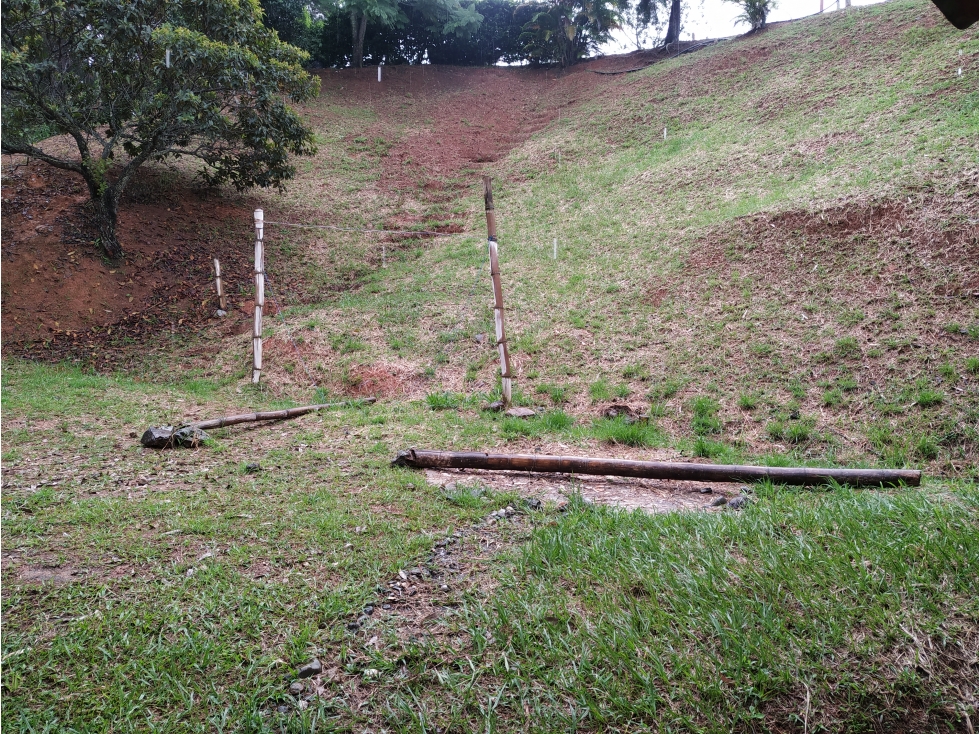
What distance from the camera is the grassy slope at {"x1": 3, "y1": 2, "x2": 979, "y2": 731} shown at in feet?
6.17

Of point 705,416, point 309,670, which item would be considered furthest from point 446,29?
point 309,670

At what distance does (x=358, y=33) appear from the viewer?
74.8 ft

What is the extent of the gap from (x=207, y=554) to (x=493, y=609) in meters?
1.55

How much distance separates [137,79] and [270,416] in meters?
7.75

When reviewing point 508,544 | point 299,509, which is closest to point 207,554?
point 299,509

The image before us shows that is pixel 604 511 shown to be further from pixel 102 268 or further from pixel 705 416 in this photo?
pixel 102 268

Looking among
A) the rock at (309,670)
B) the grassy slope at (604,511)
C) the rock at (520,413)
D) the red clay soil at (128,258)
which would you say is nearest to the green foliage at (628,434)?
the grassy slope at (604,511)

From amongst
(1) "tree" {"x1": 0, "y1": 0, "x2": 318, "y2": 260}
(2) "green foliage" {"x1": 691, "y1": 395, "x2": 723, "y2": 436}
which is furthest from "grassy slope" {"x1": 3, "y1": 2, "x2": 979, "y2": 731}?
(1) "tree" {"x1": 0, "y1": 0, "x2": 318, "y2": 260}

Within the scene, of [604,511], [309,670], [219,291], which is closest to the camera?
[309,670]

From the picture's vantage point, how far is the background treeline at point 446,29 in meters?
21.2

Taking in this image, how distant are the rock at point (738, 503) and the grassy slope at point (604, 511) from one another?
0.29ft

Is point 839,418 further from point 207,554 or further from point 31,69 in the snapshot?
point 31,69

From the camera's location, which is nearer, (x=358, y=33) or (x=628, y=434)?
(x=628, y=434)

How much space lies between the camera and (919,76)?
10.7 metres
